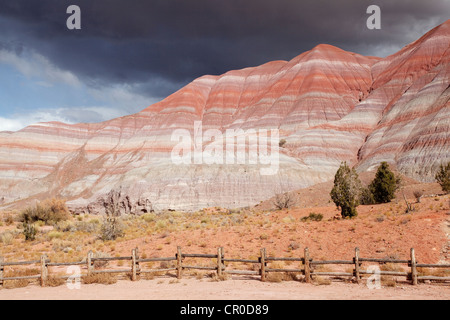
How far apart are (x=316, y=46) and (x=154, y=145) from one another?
64678mm

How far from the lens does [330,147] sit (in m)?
72.9

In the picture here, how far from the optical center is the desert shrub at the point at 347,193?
27109 millimetres

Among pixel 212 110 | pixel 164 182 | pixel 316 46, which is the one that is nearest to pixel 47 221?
pixel 164 182

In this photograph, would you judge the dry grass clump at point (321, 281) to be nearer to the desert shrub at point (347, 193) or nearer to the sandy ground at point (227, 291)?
the sandy ground at point (227, 291)

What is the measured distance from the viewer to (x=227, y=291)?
40.5 feet

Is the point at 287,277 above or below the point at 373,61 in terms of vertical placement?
below

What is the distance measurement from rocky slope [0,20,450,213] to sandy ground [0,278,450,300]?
35982mm

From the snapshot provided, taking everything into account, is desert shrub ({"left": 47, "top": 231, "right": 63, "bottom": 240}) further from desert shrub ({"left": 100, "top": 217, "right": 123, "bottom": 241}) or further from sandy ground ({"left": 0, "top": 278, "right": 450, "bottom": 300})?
sandy ground ({"left": 0, "top": 278, "right": 450, "bottom": 300})

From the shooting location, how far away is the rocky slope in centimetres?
5450

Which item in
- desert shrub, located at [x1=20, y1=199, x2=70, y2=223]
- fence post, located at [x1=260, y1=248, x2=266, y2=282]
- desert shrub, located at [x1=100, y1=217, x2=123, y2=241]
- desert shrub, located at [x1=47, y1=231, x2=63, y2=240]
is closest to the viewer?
fence post, located at [x1=260, y1=248, x2=266, y2=282]

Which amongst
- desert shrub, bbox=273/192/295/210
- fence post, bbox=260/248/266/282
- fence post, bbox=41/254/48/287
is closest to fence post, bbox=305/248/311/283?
fence post, bbox=260/248/266/282

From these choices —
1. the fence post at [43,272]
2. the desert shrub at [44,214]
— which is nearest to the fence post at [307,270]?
the fence post at [43,272]
